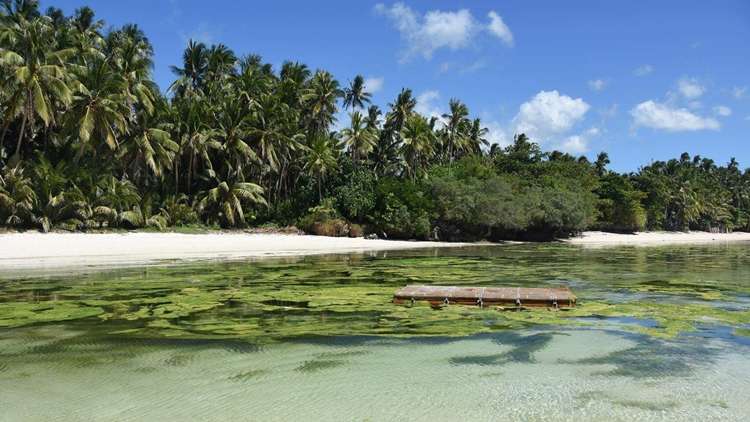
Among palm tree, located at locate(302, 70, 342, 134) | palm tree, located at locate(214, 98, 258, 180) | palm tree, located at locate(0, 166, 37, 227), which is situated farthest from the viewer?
palm tree, located at locate(302, 70, 342, 134)

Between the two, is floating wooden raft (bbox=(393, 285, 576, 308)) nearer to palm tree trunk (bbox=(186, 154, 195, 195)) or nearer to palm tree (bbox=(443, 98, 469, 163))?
palm tree trunk (bbox=(186, 154, 195, 195))

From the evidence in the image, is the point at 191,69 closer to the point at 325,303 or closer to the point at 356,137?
the point at 356,137

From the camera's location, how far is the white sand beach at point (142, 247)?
24.7 meters

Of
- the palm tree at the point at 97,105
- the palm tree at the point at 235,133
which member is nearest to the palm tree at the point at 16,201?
the palm tree at the point at 97,105

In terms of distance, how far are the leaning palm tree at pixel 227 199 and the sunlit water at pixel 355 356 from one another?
2648 cm

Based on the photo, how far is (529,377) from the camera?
7605mm

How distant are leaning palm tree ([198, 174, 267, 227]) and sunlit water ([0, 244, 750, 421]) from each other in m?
26.5

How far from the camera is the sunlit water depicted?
21.2 ft

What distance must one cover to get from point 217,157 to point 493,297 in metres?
38.6

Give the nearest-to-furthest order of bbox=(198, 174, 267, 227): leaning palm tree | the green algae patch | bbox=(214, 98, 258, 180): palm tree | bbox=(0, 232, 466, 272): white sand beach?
the green algae patch
bbox=(0, 232, 466, 272): white sand beach
bbox=(198, 174, 267, 227): leaning palm tree
bbox=(214, 98, 258, 180): palm tree

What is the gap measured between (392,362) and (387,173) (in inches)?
2156

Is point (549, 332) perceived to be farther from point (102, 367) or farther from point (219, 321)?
point (102, 367)

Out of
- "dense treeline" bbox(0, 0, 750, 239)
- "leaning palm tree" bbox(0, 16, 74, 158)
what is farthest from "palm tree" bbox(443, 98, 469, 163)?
"leaning palm tree" bbox(0, 16, 74, 158)

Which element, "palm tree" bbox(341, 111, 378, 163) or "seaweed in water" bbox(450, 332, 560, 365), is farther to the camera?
"palm tree" bbox(341, 111, 378, 163)
